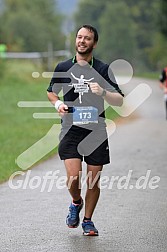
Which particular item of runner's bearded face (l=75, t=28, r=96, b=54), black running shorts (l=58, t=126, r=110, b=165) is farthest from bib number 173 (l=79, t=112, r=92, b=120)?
runner's bearded face (l=75, t=28, r=96, b=54)

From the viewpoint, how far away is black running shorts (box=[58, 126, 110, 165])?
29.5ft

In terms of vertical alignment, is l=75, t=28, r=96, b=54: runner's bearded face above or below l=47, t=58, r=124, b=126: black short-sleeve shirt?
above

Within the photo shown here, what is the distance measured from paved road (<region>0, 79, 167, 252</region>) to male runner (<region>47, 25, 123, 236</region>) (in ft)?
1.39

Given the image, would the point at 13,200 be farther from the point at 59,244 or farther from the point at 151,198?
the point at 59,244

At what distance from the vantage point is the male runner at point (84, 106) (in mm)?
8828

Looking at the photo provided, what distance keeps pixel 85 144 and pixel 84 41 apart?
102cm

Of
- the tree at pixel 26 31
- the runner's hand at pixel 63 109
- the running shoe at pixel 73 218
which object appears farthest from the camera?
the tree at pixel 26 31

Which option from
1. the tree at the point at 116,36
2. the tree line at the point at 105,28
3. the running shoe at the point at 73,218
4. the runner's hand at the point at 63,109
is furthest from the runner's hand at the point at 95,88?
the tree at the point at 116,36

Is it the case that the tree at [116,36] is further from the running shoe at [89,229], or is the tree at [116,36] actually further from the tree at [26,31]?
the running shoe at [89,229]

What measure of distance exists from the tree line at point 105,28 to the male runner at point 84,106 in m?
67.4

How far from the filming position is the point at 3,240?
28.3 feet

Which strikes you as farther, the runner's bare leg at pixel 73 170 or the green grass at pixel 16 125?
the green grass at pixel 16 125

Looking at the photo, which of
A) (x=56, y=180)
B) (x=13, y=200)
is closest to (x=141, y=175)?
(x=56, y=180)

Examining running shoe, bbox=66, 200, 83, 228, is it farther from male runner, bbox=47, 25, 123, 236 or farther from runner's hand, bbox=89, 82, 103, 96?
runner's hand, bbox=89, 82, 103, 96
